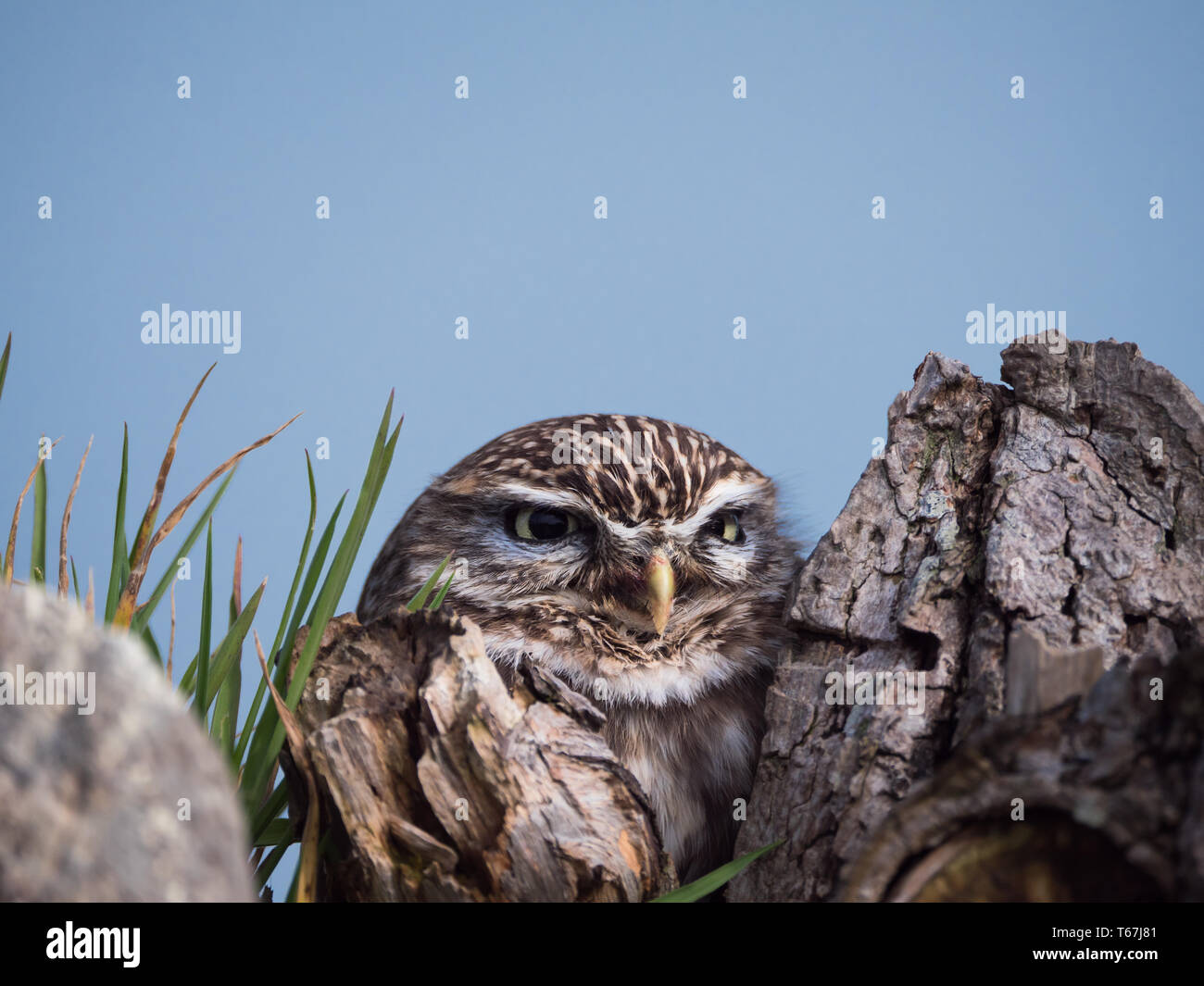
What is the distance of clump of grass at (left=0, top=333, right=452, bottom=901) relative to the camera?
7.16 ft

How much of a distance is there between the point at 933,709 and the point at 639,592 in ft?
2.56

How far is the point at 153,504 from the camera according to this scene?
2.35 metres

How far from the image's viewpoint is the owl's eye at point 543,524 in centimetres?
259

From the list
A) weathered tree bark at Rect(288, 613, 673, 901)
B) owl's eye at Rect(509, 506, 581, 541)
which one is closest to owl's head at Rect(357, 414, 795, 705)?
owl's eye at Rect(509, 506, 581, 541)

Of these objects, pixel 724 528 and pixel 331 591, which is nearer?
pixel 331 591

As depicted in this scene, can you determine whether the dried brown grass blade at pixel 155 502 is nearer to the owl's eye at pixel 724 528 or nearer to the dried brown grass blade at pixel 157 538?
the dried brown grass blade at pixel 157 538

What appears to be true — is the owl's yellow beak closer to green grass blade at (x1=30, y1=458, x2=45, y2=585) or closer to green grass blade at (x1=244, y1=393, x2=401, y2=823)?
green grass blade at (x1=244, y1=393, x2=401, y2=823)

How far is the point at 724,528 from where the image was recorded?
276 cm

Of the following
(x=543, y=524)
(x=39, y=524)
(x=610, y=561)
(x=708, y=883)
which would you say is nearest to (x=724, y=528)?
(x=610, y=561)

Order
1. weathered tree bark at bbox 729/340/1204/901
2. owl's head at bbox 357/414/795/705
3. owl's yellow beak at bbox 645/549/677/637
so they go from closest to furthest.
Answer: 1. weathered tree bark at bbox 729/340/1204/901
2. owl's yellow beak at bbox 645/549/677/637
3. owl's head at bbox 357/414/795/705

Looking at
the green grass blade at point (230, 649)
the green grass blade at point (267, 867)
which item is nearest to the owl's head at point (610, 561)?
the green grass blade at point (230, 649)

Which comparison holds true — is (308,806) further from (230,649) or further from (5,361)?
(5,361)

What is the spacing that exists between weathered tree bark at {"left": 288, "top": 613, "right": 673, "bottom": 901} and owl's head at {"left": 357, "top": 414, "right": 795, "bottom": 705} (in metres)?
0.57
